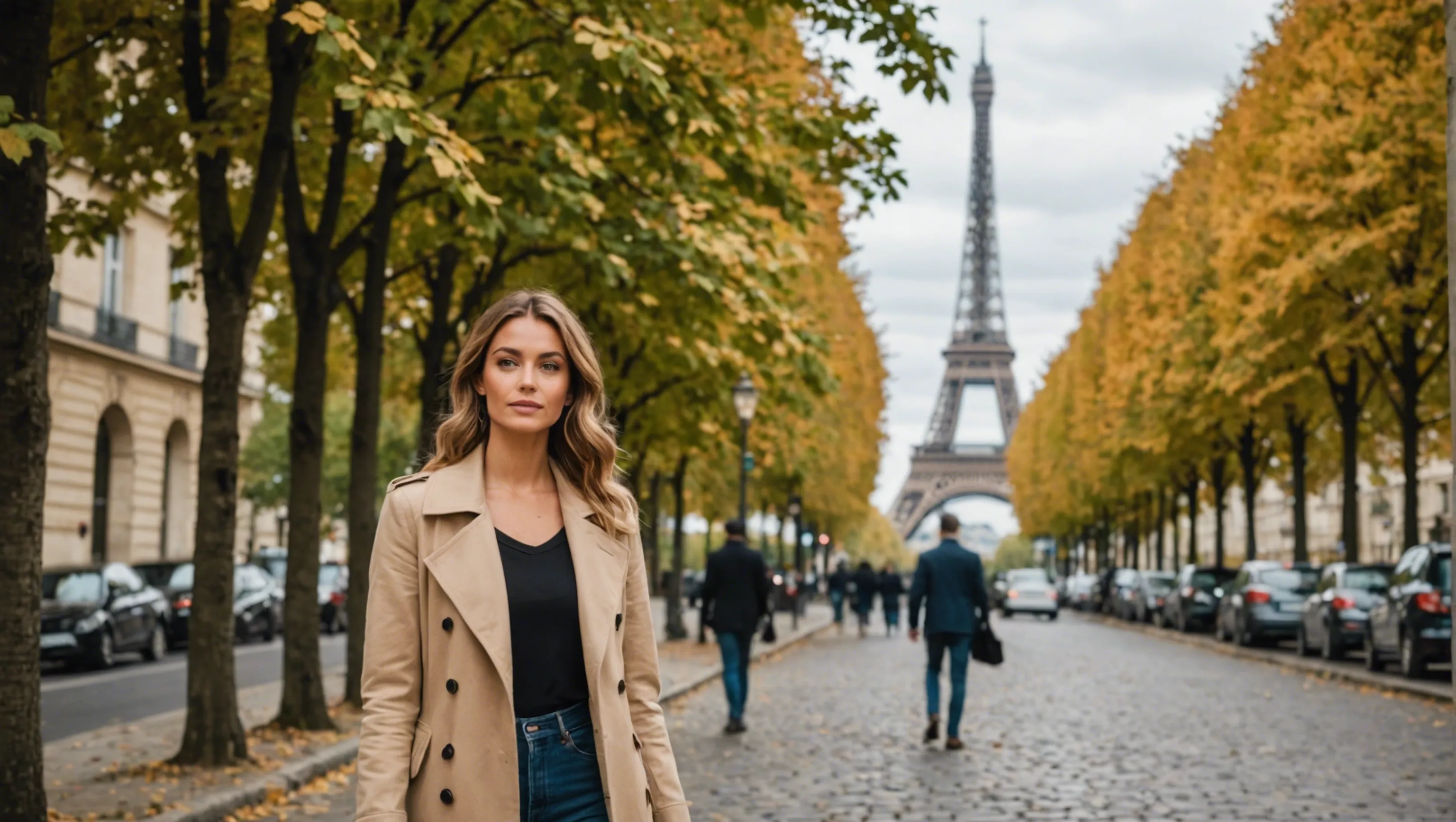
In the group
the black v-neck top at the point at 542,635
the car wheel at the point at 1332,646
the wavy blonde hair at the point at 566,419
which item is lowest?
the car wheel at the point at 1332,646

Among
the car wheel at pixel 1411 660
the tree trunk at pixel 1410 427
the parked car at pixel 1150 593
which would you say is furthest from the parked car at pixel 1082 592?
the car wheel at pixel 1411 660

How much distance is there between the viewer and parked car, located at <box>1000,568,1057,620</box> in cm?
5491

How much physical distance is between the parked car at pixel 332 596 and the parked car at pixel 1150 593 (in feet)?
63.9

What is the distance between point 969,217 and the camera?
134 metres

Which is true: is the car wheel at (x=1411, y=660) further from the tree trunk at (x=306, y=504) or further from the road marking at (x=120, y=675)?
the road marking at (x=120, y=675)

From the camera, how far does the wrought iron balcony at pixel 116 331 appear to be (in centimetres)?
3813

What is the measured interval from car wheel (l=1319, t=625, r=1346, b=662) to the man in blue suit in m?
12.3

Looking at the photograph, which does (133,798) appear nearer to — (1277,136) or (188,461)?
(1277,136)

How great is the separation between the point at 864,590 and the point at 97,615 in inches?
853

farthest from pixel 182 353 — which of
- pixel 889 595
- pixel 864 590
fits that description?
pixel 889 595

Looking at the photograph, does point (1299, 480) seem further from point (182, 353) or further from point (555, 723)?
point (555, 723)

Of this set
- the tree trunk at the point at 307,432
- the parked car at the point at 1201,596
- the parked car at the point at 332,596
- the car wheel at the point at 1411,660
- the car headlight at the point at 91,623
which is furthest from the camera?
the parked car at the point at 1201,596

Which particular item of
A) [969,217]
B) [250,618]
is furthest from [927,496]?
[250,618]

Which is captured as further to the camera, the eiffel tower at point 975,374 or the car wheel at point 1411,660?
the eiffel tower at point 975,374
